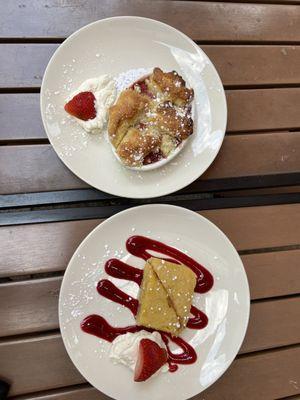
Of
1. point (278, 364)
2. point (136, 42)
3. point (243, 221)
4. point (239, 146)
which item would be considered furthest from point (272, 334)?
point (136, 42)

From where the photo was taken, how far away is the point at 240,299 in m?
1.05

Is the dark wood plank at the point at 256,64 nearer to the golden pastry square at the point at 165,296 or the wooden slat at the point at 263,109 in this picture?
the wooden slat at the point at 263,109

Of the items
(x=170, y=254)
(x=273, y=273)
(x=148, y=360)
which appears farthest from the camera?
(x=273, y=273)

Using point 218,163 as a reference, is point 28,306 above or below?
below

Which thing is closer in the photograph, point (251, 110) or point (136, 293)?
point (136, 293)

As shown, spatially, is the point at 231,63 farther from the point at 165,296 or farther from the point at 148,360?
the point at 148,360

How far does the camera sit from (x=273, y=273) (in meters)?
1.15

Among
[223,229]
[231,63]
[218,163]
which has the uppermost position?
[231,63]

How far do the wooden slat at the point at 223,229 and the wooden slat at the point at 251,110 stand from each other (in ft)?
0.75

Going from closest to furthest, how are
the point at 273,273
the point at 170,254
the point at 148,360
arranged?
the point at 148,360 → the point at 170,254 → the point at 273,273

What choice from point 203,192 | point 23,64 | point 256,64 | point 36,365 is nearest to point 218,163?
point 203,192

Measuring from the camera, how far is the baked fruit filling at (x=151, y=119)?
3.29 feet

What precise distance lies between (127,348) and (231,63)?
789 millimetres

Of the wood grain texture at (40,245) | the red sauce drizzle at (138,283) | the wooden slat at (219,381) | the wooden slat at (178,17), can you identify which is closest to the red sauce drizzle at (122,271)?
the red sauce drizzle at (138,283)
